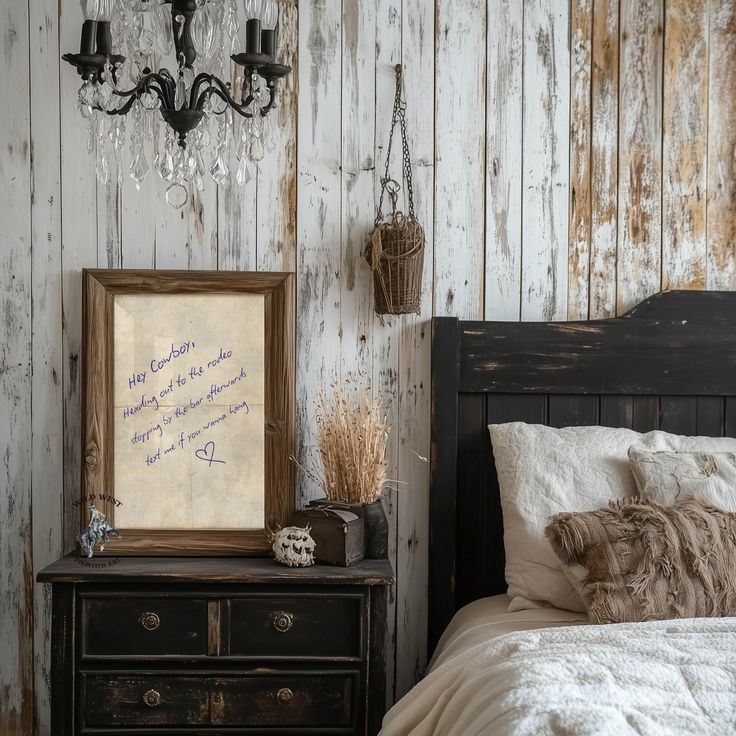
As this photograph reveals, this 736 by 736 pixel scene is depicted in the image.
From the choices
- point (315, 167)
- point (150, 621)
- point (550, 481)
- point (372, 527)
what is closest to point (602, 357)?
point (550, 481)

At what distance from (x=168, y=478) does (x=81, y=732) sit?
742 mm

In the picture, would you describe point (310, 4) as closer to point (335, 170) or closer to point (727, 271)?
point (335, 170)

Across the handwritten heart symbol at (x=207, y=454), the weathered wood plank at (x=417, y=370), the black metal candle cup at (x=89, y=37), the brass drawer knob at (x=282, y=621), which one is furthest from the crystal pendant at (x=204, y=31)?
the brass drawer knob at (x=282, y=621)

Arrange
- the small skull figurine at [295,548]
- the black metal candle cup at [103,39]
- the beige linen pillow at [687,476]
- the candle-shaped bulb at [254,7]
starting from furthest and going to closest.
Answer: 1. the small skull figurine at [295,548]
2. the beige linen pillow at [687,476]
3. the black metal candle cup at [103,39]
4. the candle-shaped bulb at [254,7]

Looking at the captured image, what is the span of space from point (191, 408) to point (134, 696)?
846 mm

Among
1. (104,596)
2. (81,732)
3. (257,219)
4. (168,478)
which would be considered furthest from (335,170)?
(81,732)

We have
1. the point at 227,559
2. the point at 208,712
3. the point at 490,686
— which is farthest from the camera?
the point at 227,559

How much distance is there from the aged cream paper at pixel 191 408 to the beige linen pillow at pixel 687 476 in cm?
115

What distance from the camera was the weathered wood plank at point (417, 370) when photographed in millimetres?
2512

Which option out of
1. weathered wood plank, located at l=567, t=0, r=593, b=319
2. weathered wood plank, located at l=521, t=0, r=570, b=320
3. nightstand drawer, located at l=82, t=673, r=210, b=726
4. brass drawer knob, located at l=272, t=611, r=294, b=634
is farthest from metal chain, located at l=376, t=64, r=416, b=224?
nightstand drawer, located at l=82, t=673, r=210, b=726

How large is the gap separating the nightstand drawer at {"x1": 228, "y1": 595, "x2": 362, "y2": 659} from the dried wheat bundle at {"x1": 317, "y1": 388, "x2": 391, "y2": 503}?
34 cm

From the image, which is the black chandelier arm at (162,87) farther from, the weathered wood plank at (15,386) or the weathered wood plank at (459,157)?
the weathered wood plank at (459,157)

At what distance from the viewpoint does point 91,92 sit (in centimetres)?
168

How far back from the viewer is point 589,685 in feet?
4.53
